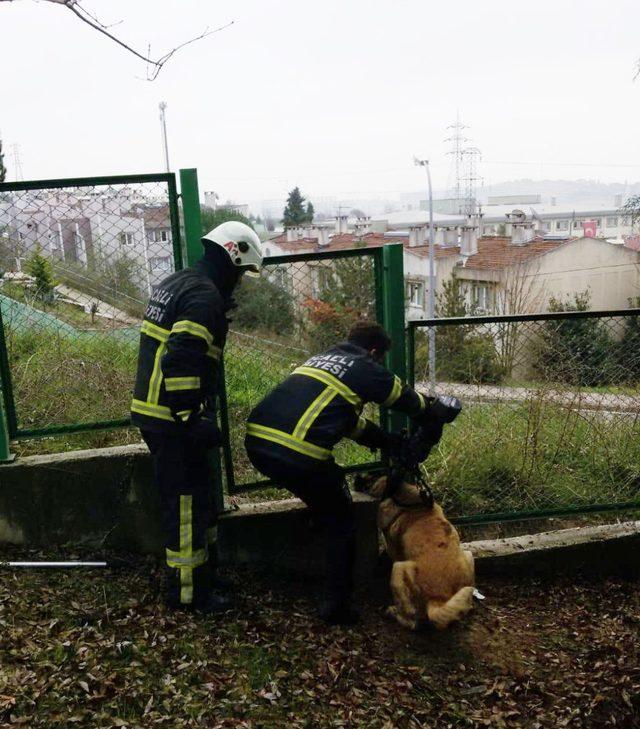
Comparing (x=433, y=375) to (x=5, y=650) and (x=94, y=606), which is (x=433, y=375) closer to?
(x=94, y=606)

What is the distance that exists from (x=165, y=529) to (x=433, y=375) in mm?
2148

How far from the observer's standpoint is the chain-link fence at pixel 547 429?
5.03 m

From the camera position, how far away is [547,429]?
16.7 feet

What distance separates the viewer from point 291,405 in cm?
380

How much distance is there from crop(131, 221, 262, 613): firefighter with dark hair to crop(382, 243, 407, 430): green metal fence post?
834 millimetres

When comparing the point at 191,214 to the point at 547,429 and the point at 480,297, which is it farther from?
the point at 480,297

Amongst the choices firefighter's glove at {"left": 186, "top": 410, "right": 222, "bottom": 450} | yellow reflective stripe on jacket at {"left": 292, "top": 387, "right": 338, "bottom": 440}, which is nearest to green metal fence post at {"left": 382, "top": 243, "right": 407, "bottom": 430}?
yellow reflective stripe on jacket at {"left": 292, "top": 387, "right": 338, "bottom": 440}

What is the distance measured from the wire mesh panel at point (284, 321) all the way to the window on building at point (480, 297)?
21.1 m

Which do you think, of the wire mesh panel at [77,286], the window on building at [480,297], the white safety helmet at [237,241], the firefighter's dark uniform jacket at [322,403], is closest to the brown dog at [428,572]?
the firefighter's dark uniform jacket at [322,403]

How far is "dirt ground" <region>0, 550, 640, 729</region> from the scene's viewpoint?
3.23 meters

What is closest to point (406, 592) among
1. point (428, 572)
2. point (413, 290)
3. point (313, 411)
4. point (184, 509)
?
point (428, 572)

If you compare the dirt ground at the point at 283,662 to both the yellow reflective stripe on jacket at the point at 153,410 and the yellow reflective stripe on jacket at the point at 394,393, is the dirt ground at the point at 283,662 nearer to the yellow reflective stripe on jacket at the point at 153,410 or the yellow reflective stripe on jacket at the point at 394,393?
the yellow reflective stripe on jacket at the point at 153,410

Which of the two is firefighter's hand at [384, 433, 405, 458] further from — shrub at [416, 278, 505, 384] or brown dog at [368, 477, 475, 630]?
shrub at [416, 278, 505, 384]

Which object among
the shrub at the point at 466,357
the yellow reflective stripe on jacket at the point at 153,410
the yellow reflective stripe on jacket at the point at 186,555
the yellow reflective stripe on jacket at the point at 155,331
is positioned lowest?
the yellow reflective stripe on jacket at the point at 186,555
